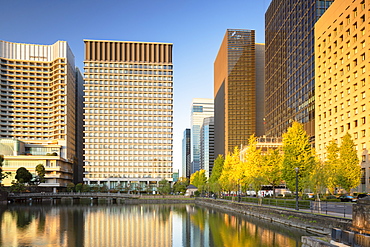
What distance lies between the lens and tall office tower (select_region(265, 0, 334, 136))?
110375 mm

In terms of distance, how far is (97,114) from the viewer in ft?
602

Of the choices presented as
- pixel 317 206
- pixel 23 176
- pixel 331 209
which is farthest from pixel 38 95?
pixel 331 209

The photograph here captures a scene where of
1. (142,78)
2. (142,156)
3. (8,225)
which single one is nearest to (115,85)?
(142,78)

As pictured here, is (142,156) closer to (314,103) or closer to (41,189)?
(41,189)

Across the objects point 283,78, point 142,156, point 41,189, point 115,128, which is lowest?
point 41,189

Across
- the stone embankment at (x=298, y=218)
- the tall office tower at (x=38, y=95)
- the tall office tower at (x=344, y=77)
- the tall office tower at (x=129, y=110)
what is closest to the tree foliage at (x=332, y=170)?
the tall office tower at (x=344, y=77)

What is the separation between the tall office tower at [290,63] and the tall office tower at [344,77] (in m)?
7.15

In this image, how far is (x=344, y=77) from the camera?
87875 mm

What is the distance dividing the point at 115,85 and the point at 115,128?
2019cm

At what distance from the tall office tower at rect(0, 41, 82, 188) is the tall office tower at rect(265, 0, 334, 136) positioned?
91.2m

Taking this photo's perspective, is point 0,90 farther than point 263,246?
Yes

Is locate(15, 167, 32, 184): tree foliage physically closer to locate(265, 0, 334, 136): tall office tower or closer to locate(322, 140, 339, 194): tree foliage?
locate(265, 0, 334, 136): tall office tower

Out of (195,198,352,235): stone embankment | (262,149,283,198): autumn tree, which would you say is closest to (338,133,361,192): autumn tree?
(262,149,283,198): autumn tree

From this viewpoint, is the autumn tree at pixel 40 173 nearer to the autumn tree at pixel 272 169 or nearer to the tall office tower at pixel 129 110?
the tall office tower at pixel 129 110
